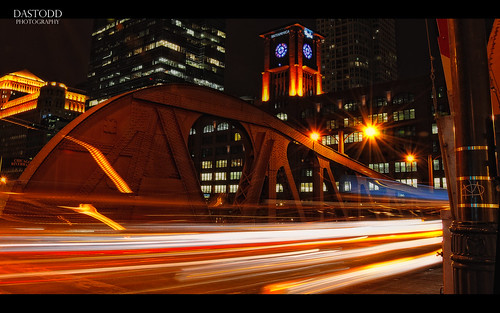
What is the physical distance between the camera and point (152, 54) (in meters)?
159

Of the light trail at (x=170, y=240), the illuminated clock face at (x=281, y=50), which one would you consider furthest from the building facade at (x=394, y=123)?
the light trail at (x=170, y=240)

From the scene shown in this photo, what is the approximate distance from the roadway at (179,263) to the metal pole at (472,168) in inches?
171

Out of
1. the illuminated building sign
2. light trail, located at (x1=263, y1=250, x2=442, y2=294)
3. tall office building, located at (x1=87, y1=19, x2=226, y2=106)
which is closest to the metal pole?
light trail, located at (x1=263, y1=250, x2=442, y2=294)

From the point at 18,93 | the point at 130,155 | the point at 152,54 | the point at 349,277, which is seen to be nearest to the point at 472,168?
the point at 349,277

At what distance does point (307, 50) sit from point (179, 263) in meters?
130

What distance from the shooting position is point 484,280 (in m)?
4.60

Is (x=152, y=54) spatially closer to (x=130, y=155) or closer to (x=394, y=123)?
(x=394, y=123)

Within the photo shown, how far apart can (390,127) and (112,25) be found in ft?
465

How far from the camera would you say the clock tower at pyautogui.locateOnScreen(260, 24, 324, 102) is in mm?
127062

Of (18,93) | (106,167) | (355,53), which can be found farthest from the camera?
(355,53)

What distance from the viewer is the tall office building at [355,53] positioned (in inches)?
7023

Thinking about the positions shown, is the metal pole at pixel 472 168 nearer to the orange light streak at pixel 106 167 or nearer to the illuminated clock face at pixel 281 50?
the orange light streak at pixel 106 167

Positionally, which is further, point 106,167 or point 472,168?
point 106,167

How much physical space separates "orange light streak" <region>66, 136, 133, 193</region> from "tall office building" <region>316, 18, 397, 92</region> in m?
171
